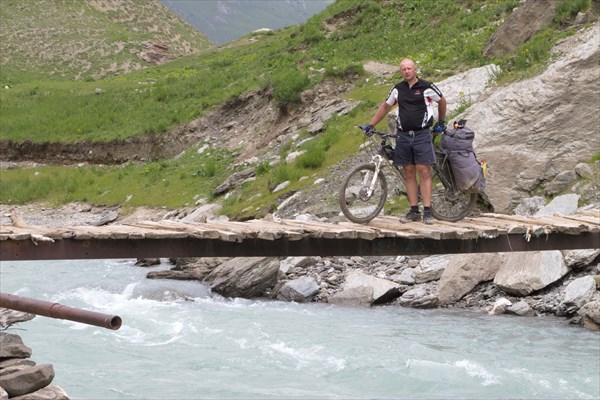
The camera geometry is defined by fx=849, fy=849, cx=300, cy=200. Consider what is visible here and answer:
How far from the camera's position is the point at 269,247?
31.9 ft

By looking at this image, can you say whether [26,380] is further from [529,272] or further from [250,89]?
[250,89]

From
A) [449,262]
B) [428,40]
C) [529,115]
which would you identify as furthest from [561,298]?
[428,40]

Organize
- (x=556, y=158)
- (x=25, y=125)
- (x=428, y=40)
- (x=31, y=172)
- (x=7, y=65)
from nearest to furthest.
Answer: (x=556, y=158)
(x=428, y=40)
(x=31, y=172)
(x=25, y=125)
(x=7, y=65)

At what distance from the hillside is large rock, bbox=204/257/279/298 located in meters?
39.0

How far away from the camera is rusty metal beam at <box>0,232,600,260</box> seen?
8931 mm

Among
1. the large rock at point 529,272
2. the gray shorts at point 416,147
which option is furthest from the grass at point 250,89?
the gray shorts at point 416,147

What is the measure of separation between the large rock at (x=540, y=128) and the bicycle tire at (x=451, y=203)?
7816 mm

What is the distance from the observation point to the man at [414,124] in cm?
959

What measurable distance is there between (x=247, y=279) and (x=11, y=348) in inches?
283

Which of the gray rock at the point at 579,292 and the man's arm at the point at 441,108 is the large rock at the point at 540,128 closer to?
the gray rock at the point at 579,292

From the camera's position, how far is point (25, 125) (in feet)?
122

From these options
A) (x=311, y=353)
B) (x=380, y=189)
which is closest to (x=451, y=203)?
(x=380, y=189)

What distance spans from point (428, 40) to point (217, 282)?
15445 millimetres

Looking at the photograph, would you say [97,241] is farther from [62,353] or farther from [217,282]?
[217,282]
